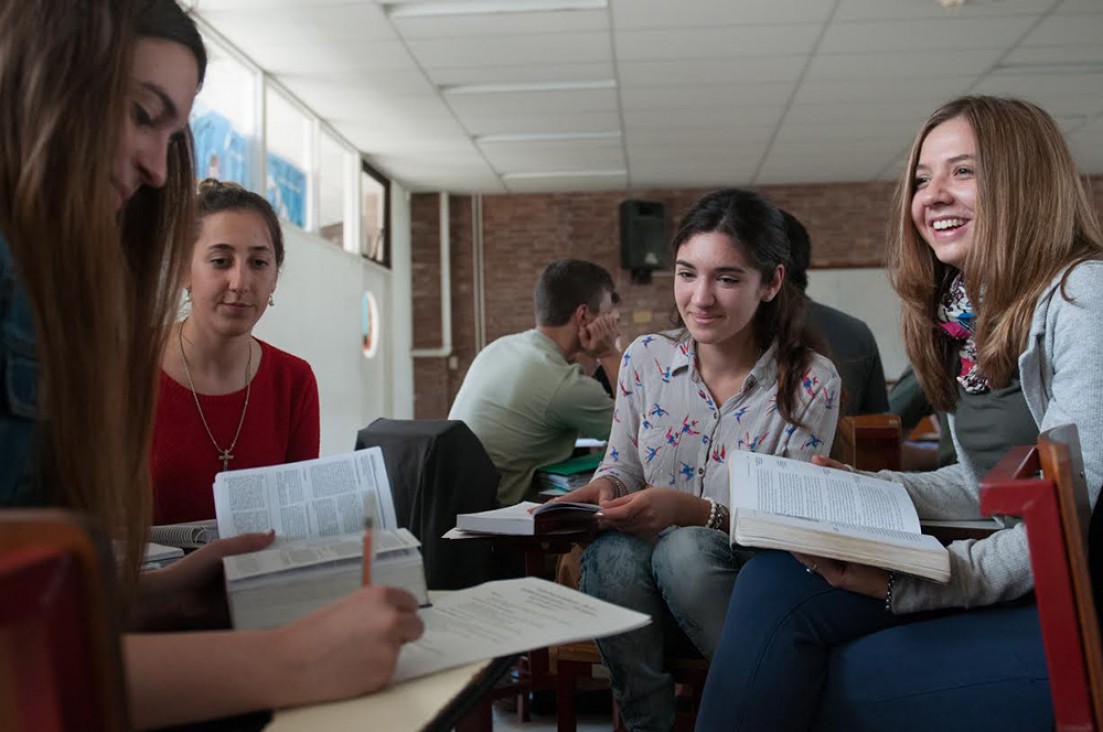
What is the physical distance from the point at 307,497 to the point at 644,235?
25.8ft

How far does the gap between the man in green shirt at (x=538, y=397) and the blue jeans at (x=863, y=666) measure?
1703 millimetres

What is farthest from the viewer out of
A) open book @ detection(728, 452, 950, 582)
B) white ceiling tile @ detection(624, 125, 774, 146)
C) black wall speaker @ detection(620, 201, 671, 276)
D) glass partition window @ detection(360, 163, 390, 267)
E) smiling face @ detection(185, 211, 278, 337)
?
black wall speaker @ detection(620, 201, 671, 276)

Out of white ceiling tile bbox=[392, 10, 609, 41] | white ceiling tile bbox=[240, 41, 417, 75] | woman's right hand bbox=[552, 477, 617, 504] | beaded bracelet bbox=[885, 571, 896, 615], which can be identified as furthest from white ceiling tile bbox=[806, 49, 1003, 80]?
beaded bracelet bbox=[885, 571, 896, 615]

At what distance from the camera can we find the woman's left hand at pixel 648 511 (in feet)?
5.69

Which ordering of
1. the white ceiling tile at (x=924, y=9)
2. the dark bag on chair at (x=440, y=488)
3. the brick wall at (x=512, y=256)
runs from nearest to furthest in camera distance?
the dark bag on chair at (x=440, y=488), the white ceiling tile at (x=924, y=9), the brick wall at (x=512, y=256)

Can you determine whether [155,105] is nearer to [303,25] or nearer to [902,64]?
[303,25]

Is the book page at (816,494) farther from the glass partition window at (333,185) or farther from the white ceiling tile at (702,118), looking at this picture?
the glass partition window at (333,185)

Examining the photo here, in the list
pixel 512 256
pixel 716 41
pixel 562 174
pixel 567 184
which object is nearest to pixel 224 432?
pixel 716 41

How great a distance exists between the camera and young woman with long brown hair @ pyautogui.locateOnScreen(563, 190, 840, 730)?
1.72 m

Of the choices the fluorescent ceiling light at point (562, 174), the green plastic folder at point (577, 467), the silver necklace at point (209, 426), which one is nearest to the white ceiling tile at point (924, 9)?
the green plastic folder at point (577, 467)

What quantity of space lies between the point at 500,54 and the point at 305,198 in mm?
2084

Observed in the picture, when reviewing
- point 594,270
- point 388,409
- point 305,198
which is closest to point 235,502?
point 594,270

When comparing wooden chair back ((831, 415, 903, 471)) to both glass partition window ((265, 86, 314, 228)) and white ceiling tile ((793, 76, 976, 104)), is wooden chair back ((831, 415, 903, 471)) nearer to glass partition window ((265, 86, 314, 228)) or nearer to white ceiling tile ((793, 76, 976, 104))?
white ceiling tile ((793, 76, 976, 104))

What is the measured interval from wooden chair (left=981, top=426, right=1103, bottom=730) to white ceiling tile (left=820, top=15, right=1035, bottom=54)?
Answer: 466cm
